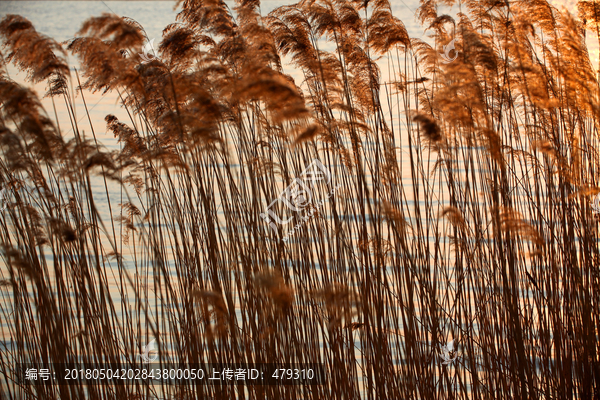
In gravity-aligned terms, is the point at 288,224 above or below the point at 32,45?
below

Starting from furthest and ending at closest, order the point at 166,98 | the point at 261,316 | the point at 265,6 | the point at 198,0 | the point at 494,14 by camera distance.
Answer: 1. the point at 265,6
2. the point at 494,14
3. the point at 198,0
4. the point at 166,98
5. the point at 261,316

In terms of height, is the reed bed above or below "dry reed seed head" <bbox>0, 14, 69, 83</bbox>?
below

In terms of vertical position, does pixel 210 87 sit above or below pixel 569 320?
above

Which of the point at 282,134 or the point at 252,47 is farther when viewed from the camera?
the point at 282,134

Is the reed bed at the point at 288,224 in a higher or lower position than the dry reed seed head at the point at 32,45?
lower

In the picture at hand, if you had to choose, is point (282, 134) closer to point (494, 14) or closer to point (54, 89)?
point (54, 89)

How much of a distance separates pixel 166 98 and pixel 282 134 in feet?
1.84

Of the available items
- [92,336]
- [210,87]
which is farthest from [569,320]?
[92,336]

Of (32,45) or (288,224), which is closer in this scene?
(32,45)

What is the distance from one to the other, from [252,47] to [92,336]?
4.81ft

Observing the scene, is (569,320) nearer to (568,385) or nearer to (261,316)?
(568,385)

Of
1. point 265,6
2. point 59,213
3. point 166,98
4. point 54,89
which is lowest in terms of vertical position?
point 59,213

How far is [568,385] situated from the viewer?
200 cm

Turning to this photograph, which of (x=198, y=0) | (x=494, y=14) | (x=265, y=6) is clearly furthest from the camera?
(x=265, y=6)
